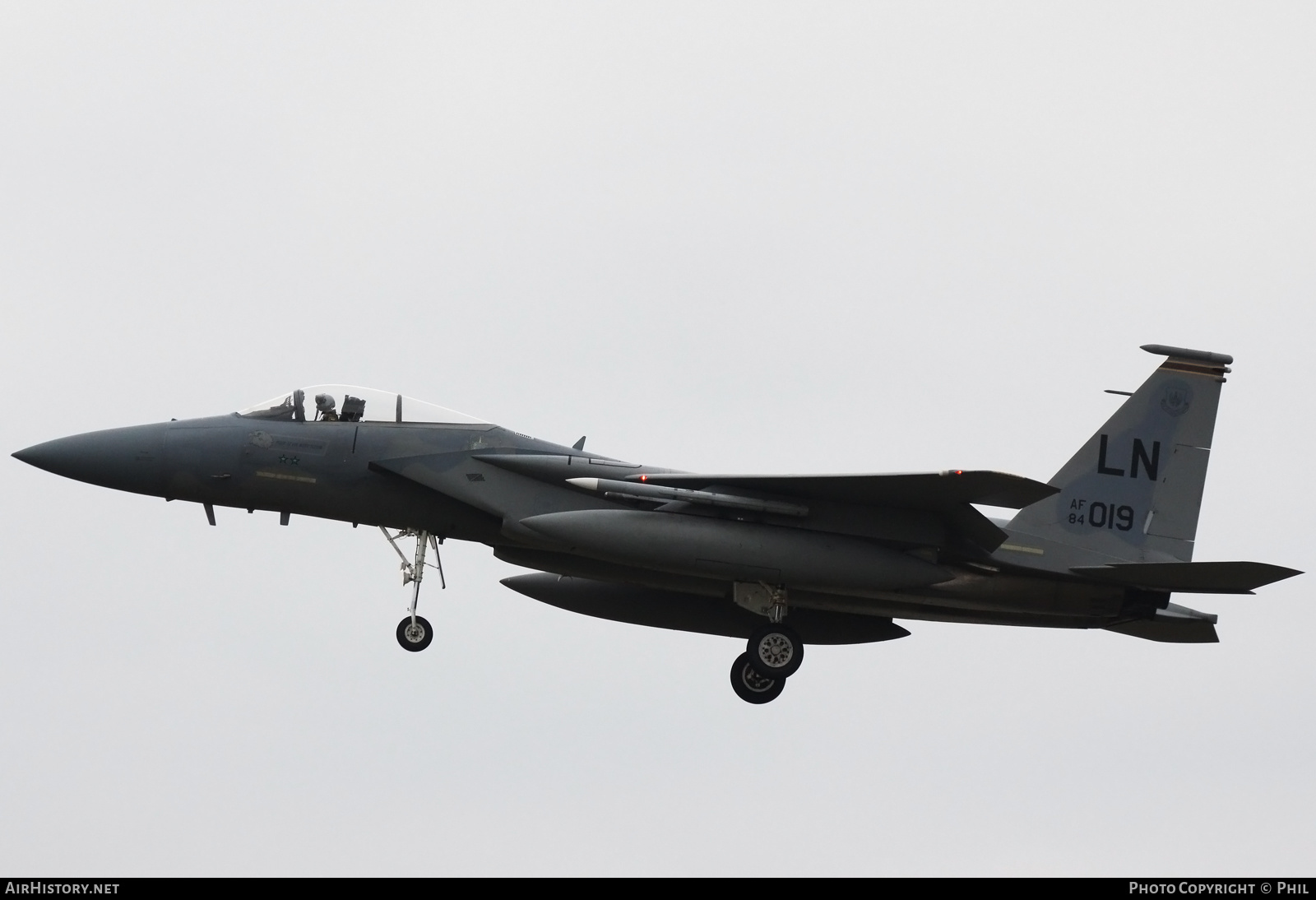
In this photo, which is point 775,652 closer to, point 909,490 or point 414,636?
point 909,490

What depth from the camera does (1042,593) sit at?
18141 millimetres

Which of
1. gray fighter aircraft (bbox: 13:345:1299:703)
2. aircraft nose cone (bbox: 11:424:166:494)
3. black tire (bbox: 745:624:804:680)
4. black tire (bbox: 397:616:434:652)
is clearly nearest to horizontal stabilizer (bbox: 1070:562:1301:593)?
gray fighter aircraft (bbox: 13:345:1299:703)

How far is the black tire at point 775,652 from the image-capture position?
57.9 feet

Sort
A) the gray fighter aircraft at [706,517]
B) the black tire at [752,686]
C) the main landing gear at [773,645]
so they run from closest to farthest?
1. the gray fighter aircraft at [706,517]
2. the main landing gear at [773,645]
3. the black tire at [752,686]

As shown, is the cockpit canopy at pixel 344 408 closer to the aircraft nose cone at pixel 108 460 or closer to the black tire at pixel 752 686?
the aircraft nose cone at pixel 108 460

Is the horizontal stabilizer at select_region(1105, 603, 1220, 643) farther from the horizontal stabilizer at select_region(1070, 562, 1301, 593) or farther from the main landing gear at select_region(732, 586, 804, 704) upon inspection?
the main landing gear at select_region(732, 586, 804, 704)

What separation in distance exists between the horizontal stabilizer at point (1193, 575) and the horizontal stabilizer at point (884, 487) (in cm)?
163

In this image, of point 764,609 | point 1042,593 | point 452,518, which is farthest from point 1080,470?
point 452,518

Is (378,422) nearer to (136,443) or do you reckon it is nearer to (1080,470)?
(136,443)

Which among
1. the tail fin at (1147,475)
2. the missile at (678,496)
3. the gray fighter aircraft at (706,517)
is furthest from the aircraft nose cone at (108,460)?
the tail fin at (1147,475)
